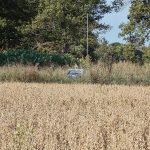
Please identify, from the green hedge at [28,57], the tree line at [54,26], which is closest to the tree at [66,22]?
the tree line at [54,26]

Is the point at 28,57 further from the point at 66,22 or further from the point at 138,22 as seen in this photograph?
the point at 66,22

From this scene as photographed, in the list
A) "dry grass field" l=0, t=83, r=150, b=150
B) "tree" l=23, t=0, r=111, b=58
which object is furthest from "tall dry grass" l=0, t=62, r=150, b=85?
"tree" l=23, t=0, r=111, b=58

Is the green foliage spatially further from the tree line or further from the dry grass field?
the dry grass field

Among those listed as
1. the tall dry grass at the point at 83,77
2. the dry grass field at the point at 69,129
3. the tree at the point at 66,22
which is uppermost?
the tree at the point at 66,22

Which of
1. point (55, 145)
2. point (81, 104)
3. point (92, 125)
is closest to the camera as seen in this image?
point (55, 145)

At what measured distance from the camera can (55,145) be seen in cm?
379

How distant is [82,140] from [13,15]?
2825cm

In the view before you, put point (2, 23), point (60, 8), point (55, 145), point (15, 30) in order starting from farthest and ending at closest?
point (60, 8)
point (15, 30)
point (2, 23)
point (55, 145)

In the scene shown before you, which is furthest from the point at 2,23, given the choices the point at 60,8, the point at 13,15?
the point at 60,8

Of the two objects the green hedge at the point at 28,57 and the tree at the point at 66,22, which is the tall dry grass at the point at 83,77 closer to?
the green hedge at the point at 28,57

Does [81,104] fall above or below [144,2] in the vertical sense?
below

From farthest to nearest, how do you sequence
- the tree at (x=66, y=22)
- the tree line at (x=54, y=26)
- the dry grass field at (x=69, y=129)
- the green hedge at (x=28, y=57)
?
the tree at (x=66, y=22)
the tree line at (x=54, y=26)
the green hedge at (x=28, y=57)
the dry grass field at (x=69, y=129)

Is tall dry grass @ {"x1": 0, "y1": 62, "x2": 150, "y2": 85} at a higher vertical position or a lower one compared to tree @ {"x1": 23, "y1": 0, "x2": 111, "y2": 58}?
lower

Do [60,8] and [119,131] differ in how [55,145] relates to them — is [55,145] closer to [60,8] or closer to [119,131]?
[119,131]
